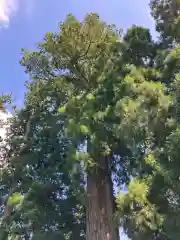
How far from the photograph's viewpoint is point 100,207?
8.30 metres

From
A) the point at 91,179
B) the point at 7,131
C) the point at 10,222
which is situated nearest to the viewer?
the point at 91,179

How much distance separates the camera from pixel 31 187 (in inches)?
371

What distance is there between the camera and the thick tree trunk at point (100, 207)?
311 inches

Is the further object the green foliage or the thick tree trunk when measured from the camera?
the thick tree trunk

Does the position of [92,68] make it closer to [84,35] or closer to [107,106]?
[84,35]

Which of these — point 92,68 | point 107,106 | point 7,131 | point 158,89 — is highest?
point 92,68

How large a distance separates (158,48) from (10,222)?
20.9 feet

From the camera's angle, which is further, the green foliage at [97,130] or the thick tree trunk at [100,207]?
the thick tree trunk at [100,207]

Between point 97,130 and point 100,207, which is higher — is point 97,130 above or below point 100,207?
above

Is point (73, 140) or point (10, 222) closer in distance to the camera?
point (73, 140)

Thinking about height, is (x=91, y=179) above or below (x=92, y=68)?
below

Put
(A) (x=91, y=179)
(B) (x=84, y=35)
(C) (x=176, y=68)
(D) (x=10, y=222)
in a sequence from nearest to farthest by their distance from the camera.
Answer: (C) (x=176, y=68) < (A) (x=91, y=179) < (D) (x=10, y=222) < (B) (x=84, y=35)

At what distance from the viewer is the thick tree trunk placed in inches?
311

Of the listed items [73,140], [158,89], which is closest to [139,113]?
[158,89]
